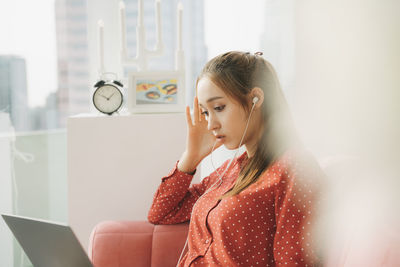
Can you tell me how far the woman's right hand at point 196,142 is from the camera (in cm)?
133

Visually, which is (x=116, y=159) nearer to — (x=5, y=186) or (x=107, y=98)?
(x=107, y=98)

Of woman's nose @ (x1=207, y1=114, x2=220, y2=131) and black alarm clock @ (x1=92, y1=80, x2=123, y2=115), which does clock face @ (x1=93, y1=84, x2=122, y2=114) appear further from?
woman's nose @ (x1=207, y1=114, x2=220, y2=131)

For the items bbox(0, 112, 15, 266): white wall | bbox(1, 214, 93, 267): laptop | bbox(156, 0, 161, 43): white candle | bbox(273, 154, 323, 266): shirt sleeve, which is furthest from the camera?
bbox(0, 112, 15, 266): white wall

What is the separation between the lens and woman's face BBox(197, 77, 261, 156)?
1.03 meters

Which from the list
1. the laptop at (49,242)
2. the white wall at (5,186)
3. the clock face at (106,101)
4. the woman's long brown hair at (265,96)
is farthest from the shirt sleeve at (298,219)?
the white wall at (5,186)

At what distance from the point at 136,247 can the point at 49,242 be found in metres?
0.52

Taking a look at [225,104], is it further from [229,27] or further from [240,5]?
[229,27]

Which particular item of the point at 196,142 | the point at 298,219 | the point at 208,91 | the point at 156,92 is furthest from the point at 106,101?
the point at 298,219

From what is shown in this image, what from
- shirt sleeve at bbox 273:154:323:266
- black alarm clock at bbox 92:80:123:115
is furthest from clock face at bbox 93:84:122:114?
shirt sleeve at bbox 273:154:323:266

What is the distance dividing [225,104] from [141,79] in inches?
31.1

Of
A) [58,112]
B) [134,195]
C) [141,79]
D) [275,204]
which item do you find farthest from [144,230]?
[58,112]

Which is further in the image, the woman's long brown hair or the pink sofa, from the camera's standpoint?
the pink sofa

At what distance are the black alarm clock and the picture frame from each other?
0.16 feet

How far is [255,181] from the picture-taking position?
1.01 m
